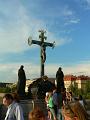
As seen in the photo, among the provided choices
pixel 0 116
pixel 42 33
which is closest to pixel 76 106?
pixel 0 116

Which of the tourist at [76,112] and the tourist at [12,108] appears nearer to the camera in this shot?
the tourist at [76,112]

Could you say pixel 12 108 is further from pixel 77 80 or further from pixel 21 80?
pixel 77 80

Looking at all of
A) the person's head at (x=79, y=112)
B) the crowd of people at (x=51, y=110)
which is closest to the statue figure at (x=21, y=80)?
the crowd of people at (x=51, y=110)

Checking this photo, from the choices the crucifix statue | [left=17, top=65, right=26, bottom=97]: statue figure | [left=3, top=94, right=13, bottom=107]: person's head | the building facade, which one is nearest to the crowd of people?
[left=3, top=94, right=13, bottom=107]: person's head

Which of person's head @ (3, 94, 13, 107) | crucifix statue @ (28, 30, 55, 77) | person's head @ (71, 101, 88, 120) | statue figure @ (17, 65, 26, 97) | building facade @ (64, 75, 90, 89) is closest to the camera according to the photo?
person's head @ (71, 101, 88, 120)

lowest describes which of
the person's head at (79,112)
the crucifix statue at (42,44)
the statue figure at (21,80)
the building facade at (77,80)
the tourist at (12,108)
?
the person's head at (79,112)

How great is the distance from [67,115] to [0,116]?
39.6ft

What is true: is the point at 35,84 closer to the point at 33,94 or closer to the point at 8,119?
the point at 33,94

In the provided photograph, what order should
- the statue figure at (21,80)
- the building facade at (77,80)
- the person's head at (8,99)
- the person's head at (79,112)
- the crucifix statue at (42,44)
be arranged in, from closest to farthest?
the person's head at (79,112) < the person's head at (8,99) < the statue figure at (21,80) < the crucifix statue at (42,44) < the building facade at (77,80)

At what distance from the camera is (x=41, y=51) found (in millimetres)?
38375

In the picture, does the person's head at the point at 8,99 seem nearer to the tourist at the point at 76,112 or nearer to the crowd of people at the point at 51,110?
the crowd of people at the point at 51,110

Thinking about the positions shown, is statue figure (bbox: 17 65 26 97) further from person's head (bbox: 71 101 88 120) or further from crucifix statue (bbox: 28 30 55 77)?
person's head (bbox: 71 101 88 120)

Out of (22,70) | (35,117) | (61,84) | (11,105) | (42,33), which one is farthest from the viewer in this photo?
(42,33)

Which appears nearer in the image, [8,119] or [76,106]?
[76,106]
